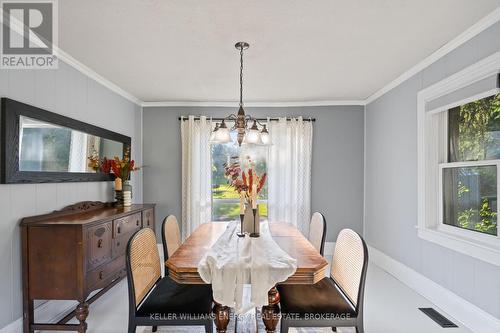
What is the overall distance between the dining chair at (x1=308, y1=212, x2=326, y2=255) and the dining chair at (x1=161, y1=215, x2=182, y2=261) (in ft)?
4.39

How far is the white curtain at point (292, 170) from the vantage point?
4.39 metres

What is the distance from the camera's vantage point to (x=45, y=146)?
2469 millimetres

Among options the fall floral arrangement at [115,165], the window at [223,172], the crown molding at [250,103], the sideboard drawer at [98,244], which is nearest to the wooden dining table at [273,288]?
the sideboard drawer at [98,244]

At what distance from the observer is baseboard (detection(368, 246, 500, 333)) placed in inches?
87.0

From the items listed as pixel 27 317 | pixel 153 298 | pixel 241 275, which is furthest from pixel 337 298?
pixel 27 317

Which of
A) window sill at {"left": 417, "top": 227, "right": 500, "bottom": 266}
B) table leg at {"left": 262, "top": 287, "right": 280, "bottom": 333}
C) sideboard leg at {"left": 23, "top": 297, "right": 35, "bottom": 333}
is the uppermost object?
window sill at {"left": 417, "top": 227, "right": 500, "bottom": 266}

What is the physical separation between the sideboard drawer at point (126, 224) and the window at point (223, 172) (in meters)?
1.44

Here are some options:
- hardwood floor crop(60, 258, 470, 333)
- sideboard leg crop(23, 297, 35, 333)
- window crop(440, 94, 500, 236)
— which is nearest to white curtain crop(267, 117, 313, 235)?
hardwood floor crop(60, 258, 470, 333)

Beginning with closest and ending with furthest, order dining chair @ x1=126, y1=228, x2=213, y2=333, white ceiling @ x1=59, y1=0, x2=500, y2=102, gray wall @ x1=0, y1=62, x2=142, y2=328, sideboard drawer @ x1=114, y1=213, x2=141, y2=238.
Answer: dining chair @ x1=126, y1=228, x2=213, y2=333 → white ceiling @ x1=59, y1=0, x2=500, y2=102 → gray wall @ x1=0, y1=62, x2=142, y2=328 → sideboard drawer @ x1=114, y1=213, x2=141, y2=238

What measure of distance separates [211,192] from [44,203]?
2353 millimetres

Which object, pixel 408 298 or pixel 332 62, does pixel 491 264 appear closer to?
pixel 408 298

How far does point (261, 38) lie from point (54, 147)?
2084 millimetres

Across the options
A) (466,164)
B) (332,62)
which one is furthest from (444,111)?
(332,62)

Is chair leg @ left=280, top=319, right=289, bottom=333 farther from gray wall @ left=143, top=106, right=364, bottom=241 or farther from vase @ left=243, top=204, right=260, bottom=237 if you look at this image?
gray wall @ left=143, top=106, right=364, bottom=241
